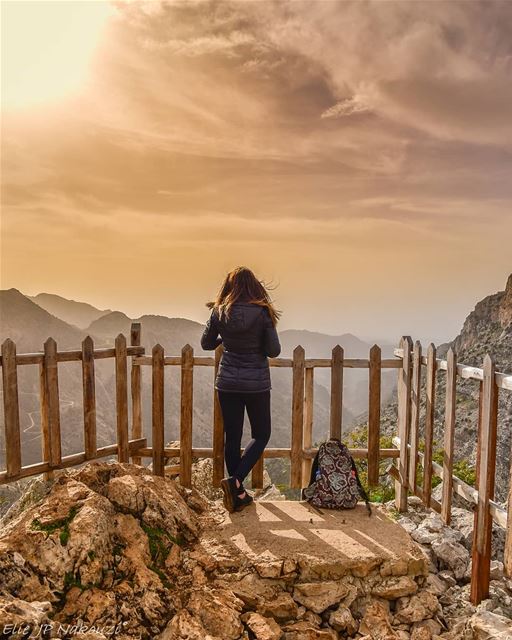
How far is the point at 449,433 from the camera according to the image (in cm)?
542

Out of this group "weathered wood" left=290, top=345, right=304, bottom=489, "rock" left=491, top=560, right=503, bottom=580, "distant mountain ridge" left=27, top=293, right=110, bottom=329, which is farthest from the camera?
"distant mountain ridge" left=27, top=293, right=110, bottom=329

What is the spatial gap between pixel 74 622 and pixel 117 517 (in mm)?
1139

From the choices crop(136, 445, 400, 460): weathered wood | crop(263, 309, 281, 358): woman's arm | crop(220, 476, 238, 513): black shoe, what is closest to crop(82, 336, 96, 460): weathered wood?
crop(136, 445, 400, 460): weathered wood

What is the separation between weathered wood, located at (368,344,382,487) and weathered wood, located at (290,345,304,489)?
0.96 m

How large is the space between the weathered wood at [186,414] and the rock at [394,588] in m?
3.42

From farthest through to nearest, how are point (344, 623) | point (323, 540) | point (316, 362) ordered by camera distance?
point (316, 362) < point (323, 540) < point (344, 623)

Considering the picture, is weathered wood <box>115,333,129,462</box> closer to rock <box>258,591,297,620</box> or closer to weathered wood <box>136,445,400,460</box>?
weathered wood <box>136,445,400,460</box>

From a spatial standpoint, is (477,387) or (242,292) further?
(477,387)

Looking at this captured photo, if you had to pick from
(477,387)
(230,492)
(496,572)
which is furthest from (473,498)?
(477,387)

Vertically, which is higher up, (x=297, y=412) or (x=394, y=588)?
(x=297, y=412)

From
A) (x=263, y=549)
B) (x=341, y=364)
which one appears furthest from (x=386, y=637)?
(x=341, y=364)

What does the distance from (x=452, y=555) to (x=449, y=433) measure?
129cm

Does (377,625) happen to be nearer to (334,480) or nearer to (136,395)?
(334,480)

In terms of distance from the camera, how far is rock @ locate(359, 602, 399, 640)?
12.9 feet
